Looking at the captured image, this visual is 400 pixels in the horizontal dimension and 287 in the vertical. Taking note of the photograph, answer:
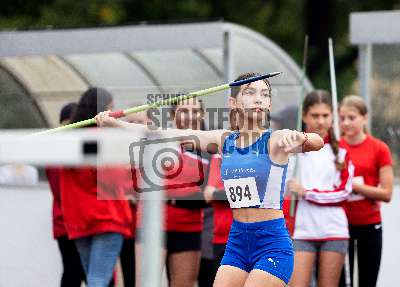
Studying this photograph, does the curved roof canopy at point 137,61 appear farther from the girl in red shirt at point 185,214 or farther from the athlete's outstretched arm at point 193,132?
the athlete's outstretched arm at point 193,132

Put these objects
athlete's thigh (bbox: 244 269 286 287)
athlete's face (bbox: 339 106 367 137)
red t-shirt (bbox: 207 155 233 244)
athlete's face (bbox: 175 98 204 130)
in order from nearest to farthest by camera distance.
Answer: athlete's thigh (bbox: 244 269 286 287) < red t-shirt (bbox: 207 155 233 244) < athlete's face (bbox: 175 98 204 130) < athlete's face (bbox: 339 106 367 137)

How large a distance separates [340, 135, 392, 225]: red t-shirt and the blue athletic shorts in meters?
2.37

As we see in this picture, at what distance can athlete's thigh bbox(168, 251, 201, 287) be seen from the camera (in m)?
7.98

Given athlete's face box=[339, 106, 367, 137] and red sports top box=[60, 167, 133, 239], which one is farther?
athlete's face box=[339, 106, 367, 137]

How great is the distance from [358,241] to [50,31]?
4.15 meters

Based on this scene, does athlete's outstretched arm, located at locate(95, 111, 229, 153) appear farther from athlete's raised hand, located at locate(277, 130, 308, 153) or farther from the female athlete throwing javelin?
athlete's raised hand, located at locate(277, 130, 308, 153)

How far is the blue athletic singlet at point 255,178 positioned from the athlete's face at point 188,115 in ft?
6.67

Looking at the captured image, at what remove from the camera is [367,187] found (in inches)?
311

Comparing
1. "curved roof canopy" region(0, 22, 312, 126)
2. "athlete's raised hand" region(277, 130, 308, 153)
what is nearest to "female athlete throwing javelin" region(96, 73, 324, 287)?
"athlete's raised hand" region(277, 130, 308, 153)

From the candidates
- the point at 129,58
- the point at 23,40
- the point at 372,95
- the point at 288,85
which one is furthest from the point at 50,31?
the point at 372,95

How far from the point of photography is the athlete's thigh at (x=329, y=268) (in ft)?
24.8

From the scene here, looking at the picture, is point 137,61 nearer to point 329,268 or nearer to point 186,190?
point 186,190

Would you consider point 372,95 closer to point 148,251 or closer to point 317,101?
point 317,101

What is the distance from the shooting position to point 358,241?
8125 mm
